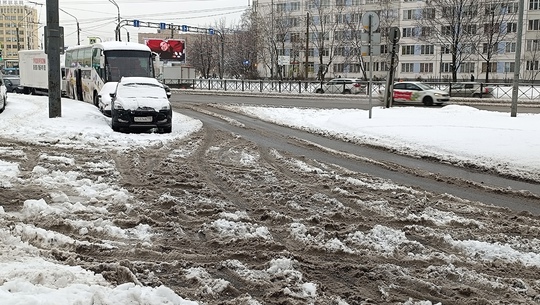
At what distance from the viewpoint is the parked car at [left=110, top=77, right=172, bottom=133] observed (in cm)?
1606

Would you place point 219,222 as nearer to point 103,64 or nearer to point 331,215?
point 331,215

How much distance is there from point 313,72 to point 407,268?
86029 millimetres

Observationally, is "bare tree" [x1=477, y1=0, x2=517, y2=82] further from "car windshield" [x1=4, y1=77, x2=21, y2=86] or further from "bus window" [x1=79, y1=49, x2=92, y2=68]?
"car windshield" [x1=4, y1=77, x2=21, y2=86]

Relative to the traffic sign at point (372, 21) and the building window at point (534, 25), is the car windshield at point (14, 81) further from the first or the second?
the building window at point (534, 25)

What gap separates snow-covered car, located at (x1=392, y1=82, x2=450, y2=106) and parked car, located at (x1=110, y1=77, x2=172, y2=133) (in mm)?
19024

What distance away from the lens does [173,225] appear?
641 cm

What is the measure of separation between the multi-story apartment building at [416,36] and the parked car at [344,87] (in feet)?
49.1

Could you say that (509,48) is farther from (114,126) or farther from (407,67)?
(114,126)

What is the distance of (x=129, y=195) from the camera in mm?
7902

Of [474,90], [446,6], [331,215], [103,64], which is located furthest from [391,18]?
[331,215]

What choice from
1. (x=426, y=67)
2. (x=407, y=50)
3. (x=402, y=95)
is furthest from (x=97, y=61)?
(x=407, y=50)

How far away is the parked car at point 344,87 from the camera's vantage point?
157ft

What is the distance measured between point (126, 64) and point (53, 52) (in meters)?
6.73

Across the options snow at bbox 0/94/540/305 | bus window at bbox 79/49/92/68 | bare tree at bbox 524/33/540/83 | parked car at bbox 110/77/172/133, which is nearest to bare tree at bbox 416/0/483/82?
bare tree at bbox 524/33/540/83
